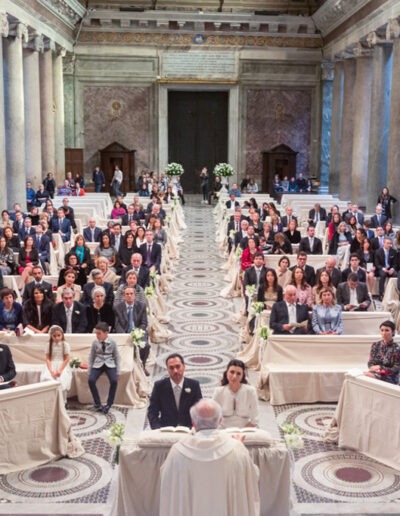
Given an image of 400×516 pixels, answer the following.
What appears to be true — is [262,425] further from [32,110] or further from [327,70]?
[327,70]

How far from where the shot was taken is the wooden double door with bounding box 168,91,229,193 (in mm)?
34562

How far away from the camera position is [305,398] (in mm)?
9211

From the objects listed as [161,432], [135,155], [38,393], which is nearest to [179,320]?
[38,393]

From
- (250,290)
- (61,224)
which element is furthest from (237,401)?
(61,224)

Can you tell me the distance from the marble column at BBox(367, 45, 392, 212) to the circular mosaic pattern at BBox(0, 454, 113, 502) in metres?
17.6

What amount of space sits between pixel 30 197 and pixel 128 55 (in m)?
11.0

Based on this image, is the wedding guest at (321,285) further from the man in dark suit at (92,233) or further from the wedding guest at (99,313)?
the man in dark suit at (92,233)

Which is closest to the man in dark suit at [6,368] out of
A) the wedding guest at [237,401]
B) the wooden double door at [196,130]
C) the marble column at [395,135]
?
the wedding guest at [237,401]

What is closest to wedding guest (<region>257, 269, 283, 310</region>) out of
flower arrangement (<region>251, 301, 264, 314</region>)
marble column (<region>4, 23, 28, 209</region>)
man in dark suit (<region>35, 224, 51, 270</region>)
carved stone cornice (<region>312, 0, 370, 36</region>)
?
flower arrangement (<region>251, 301, 264, 314</region>)

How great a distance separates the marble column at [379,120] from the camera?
23.1 m

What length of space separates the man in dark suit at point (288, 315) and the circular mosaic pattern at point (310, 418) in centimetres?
122

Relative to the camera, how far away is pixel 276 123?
32.9 metres

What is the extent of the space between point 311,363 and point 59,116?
21639 millimetres

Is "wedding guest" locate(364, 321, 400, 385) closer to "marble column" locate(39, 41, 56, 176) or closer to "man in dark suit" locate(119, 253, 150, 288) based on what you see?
"man in dark suit" locate(119, 253, 150, 288)
